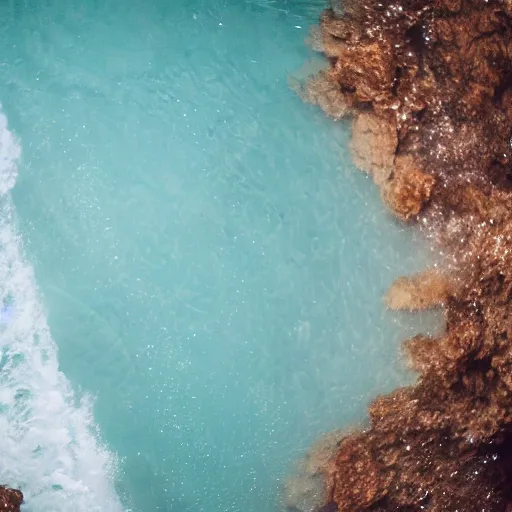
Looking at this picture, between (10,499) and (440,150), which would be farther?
(440,150)

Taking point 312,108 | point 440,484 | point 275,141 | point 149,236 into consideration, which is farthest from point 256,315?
point 440,484

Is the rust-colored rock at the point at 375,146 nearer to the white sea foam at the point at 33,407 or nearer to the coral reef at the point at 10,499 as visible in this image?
the white sea foam at the point at 33,407

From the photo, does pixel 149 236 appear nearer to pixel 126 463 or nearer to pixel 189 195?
pixel 189 195

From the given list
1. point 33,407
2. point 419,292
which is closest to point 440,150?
point 419,292

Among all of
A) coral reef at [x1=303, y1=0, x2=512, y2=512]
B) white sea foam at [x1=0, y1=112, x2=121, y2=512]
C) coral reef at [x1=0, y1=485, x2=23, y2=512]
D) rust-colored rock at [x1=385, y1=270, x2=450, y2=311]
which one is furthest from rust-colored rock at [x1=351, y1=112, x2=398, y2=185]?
coral reef at [x1=0, y1=485, x2=23, y2=512]

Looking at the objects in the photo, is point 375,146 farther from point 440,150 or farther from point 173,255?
point 173,255

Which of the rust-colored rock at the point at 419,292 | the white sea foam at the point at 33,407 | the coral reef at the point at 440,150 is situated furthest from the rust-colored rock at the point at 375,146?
the white sea foam at the point at 33,407

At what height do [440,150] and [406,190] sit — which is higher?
[440,150]
